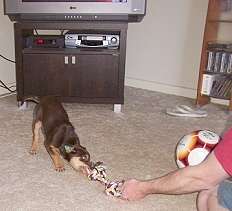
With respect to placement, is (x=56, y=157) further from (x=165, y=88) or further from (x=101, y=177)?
(x=165, y=88)

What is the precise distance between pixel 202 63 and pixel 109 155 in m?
1.40

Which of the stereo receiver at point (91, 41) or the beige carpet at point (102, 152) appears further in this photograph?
the stereo receiver at point (91, 41)

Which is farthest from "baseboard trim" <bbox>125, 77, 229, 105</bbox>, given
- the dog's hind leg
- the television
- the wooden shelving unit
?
the dog's hind leg

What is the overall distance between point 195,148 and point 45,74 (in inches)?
62.1

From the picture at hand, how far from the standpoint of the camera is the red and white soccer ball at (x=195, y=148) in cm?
164

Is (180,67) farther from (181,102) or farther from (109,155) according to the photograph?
(109,155)

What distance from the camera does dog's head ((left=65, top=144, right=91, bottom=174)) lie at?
5.90ft

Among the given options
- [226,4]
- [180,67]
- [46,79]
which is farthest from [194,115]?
[46,79]

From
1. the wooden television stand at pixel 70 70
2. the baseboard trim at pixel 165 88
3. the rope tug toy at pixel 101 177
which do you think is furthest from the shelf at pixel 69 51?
the rope tug toy at pixel 101 177

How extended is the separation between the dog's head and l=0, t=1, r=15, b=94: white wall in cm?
167

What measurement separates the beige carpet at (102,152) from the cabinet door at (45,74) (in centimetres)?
17

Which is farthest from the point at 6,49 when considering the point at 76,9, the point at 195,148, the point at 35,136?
the point at 195,148

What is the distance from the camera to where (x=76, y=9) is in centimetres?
277

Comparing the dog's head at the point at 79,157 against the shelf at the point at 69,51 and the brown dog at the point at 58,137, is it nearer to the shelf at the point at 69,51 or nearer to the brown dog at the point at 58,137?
the brown dog at the point at 58,137
